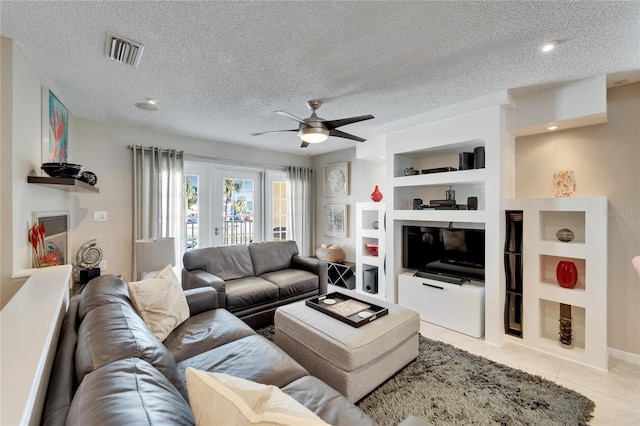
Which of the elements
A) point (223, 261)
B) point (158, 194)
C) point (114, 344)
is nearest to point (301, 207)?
point (223, 261)

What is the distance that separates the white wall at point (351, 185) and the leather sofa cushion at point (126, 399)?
3.96 m

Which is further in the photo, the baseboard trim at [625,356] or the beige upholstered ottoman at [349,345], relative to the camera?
the baseboard trim at [625,356]

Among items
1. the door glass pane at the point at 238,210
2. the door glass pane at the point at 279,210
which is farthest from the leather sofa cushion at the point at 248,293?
the door glass pane at the point at 279,210

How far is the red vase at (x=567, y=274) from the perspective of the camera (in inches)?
101

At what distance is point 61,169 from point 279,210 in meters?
3.49

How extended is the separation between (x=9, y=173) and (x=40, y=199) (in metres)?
0.57

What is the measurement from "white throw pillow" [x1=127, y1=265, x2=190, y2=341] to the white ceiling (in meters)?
1.66

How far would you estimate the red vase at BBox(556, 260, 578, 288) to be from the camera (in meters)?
2.56

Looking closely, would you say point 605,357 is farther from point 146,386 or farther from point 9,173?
point 9,173

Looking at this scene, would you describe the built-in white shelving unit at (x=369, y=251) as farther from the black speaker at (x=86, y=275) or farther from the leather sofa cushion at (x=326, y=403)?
the black speaker at (x=86, y=275)

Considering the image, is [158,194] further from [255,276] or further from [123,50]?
[123,50]

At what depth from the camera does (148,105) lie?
296 centimetres


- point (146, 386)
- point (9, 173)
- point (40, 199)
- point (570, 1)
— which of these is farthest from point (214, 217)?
point (570, 1)

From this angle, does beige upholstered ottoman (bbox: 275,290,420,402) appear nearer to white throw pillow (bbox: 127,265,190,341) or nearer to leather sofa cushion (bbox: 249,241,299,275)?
white throw pillow (bbox: 127,265,190,341)
